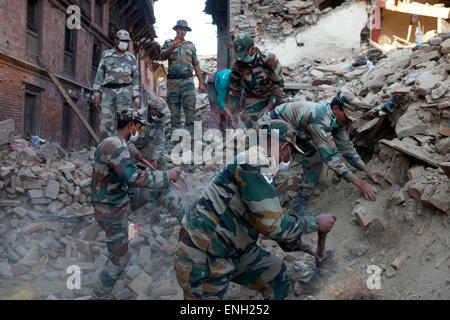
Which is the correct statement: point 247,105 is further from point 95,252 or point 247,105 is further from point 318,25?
point 318,25

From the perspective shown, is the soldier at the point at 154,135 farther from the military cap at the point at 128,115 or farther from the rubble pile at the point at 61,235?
the military cap at the point at 128,115

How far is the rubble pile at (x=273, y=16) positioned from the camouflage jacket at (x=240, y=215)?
29.3 ft

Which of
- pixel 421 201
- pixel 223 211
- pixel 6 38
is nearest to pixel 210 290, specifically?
pixel 223 211

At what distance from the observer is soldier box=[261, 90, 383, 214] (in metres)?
3.55

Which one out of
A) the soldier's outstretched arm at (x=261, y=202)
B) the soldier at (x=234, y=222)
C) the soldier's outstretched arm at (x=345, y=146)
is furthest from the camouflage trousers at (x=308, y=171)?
the soldier's outstretched arm at (x=261, y=202)

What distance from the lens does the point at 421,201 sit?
3068mm

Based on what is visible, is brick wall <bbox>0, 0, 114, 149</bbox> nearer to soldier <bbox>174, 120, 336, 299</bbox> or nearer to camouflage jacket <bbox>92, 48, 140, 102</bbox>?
camouflage jacket <bbox>92, 48, 140, 102</bbox>

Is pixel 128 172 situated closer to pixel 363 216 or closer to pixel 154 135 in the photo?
pixel 154 135

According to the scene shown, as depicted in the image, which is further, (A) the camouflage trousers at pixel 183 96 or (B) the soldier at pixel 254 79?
(A) the camouflage trousers at pixel 183 96

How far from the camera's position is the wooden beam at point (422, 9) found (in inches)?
418

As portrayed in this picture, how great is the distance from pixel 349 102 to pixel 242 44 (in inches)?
74.6

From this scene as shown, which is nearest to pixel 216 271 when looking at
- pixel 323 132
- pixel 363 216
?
pixel 363 216

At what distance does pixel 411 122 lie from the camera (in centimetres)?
390

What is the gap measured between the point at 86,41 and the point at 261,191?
13869mm
